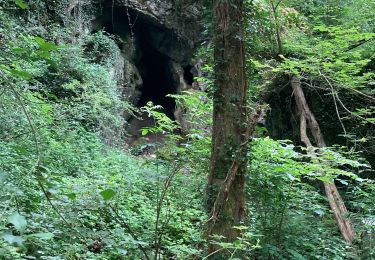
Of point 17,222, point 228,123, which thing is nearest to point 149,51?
point 228,123

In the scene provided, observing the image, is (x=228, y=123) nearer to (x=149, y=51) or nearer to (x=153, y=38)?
(x=153, y=38)

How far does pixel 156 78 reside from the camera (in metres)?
14.6

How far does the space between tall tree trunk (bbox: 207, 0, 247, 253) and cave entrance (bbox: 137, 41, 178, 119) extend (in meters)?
9.86

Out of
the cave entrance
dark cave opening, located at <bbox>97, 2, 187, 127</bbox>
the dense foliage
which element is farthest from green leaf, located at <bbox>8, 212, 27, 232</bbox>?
the cave entrance

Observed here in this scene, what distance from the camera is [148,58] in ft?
46.3

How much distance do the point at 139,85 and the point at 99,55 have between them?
9.00 ft

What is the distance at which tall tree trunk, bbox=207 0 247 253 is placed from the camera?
10.0 ft

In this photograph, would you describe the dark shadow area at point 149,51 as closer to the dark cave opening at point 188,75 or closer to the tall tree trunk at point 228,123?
the dark cave opening at point 188,75

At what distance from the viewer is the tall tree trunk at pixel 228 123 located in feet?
10.0

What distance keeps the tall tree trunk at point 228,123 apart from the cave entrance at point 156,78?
9858 millimetres

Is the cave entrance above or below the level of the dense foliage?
above

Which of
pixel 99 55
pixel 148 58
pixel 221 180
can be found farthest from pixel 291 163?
pixel 148 58

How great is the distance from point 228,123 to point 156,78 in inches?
462

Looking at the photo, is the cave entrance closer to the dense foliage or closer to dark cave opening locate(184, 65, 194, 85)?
dark cave opening locate(184, 65, 194, 85)
